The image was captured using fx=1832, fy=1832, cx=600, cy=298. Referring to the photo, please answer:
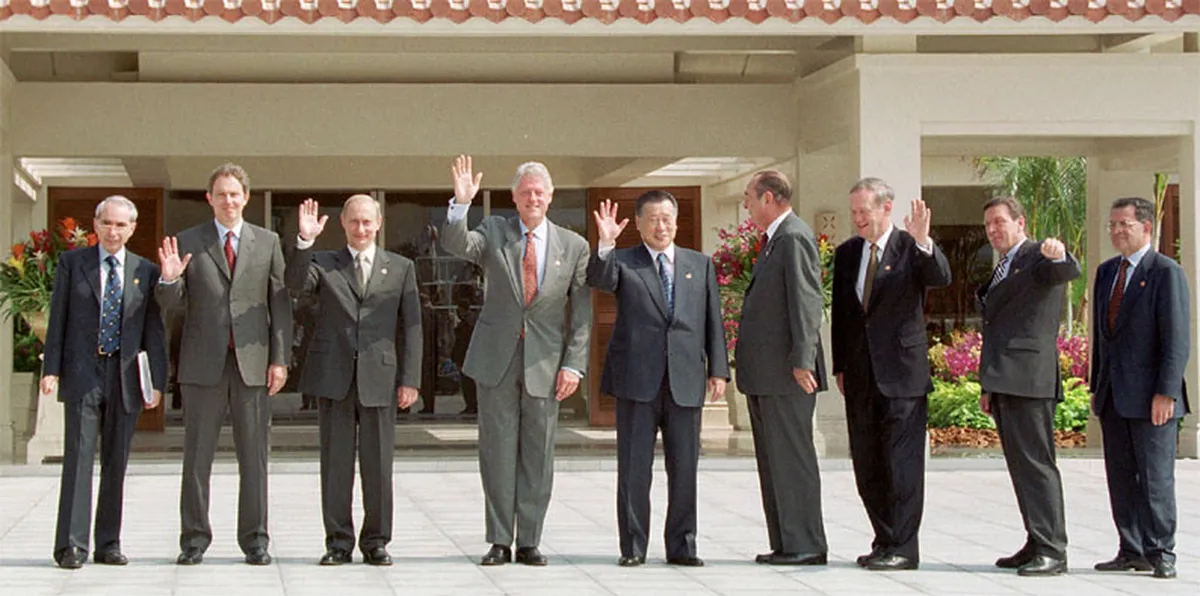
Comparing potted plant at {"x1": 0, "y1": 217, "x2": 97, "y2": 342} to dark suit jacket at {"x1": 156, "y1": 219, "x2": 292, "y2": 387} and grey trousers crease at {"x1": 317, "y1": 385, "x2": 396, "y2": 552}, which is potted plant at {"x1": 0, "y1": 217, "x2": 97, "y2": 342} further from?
grey trousers crease at {"x1": 317, "y1": 385, "x2": 396, "y2": 552}

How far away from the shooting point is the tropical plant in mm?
13836

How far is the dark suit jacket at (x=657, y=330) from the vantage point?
27.7 ft

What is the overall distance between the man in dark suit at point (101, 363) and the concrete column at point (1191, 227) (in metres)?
8.50

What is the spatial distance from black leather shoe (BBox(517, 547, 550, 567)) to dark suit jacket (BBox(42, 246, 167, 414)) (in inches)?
71.6

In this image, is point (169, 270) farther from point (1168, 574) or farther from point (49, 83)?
point (49, 83)

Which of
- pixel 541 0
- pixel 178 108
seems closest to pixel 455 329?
pixel 178 108

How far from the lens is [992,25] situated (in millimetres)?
12906

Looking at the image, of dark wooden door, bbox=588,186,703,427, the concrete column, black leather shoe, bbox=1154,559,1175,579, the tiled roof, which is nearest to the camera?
black leather shoe, bbox=1154,559,1175,579

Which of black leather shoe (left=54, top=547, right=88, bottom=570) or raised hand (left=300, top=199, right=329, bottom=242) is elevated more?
raised hand (left=300, top=199, right=329, bottom=242)

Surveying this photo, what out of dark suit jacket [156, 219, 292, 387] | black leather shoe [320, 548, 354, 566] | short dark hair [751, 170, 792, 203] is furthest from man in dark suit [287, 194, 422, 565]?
short dark hair [751, 170, 792, 203]

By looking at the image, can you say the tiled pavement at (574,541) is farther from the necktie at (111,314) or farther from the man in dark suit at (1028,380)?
the necktie at (111,314)

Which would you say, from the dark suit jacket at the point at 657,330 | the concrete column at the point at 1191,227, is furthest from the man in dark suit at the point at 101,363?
the concrete column at the point at 1191,227

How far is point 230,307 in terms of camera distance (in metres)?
8.37

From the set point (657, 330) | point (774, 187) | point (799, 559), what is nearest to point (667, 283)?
point (657, 330)
